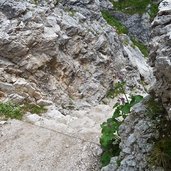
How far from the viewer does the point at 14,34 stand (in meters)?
21.6

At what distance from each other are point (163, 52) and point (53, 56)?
44.2ft

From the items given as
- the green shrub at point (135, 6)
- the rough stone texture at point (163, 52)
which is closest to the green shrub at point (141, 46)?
the green shrub at point (135, 6)

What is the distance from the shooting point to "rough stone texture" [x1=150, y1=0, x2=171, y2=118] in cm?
902

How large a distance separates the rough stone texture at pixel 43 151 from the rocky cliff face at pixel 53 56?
370 cm

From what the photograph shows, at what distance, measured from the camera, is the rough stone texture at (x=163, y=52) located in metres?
9.02

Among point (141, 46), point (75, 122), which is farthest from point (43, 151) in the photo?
point (141, 46)

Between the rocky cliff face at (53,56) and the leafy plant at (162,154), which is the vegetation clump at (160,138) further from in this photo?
the rocky cliff face at (53,56)

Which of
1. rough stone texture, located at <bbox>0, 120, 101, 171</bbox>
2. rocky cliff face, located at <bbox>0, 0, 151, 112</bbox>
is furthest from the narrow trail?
rocky cliff face, located at <bbox>0, 0, 151, 112</bbox>

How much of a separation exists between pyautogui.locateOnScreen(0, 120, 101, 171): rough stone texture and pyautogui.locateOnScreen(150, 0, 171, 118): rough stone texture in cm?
406

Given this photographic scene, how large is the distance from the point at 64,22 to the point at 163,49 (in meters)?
16.4

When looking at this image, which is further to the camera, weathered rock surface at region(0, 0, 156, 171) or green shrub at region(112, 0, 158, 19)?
green shrub at region(112, 0, 158, 19)

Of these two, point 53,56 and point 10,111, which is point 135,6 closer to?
point 53,56

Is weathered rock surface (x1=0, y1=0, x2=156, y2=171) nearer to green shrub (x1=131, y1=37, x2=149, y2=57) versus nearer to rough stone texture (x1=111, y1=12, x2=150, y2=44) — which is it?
green shrub (x1=131, y1=37, x2=149, y2=57)

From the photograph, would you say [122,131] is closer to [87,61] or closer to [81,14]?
[87,61]
